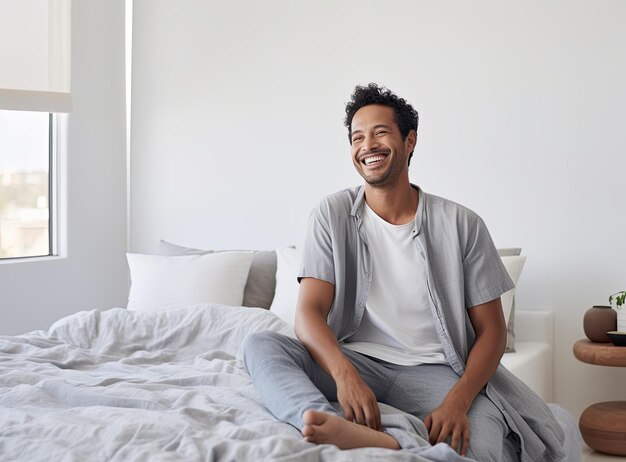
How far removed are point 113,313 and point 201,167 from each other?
1493 mm

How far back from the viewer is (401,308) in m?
2.27

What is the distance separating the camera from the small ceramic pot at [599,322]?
10.8 feet

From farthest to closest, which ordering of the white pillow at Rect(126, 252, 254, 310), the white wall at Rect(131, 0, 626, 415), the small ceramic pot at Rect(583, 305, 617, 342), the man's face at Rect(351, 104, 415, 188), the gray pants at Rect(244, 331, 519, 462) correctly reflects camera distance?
the white pillow at Rect(126, 252, 254, 310) → the white wall at Rect(131, 0, 626, 415) → the small ceramic pot at Rect(583, 305, 617, 342) → the man's face at Rect(351, 104, 415, 188) → the gray pants at Rect(244, 331, 519, 462)

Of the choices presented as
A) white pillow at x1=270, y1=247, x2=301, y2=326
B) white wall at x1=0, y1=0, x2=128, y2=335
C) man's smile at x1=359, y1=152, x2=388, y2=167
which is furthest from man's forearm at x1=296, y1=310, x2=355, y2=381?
white wall at x1=0, y1=0, x2=128, y2=335

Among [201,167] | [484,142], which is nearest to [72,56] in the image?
[201,167]

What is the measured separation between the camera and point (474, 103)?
3.71m

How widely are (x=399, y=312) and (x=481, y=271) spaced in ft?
0.79

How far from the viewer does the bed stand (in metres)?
1.62

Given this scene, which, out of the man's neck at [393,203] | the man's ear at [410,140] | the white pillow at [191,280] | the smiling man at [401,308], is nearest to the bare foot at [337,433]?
the smiling man at [401,308]

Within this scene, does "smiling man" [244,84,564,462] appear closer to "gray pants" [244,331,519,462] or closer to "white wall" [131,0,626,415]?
"gray pants" [244,331,519,462]

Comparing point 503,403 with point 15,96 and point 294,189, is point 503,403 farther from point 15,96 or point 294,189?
point 15,96

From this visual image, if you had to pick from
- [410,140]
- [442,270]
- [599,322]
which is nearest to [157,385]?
[442,270]

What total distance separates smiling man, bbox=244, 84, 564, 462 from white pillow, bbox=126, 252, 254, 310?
1.36 m

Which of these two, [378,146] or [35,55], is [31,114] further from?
[378,146]
